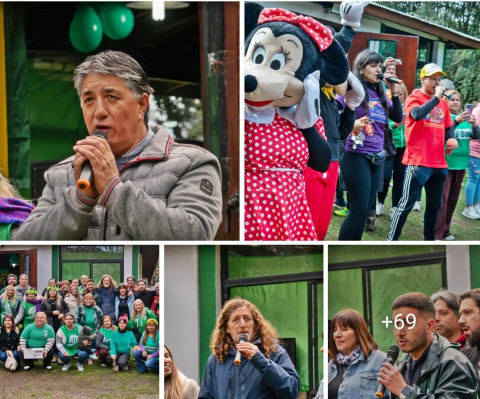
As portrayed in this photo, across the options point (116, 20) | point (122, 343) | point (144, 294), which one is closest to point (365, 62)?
point (116, 20)

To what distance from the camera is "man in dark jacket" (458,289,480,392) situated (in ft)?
13.1

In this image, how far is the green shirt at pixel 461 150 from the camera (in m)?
3.94

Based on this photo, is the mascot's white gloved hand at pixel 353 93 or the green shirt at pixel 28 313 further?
the green shirt at pixel 28 313

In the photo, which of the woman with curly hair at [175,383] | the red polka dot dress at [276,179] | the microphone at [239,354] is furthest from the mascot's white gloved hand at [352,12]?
the woman with curly hair at [175,383]

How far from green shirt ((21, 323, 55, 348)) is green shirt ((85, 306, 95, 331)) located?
164 mm

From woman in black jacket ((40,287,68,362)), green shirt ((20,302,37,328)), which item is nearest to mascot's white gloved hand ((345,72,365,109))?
woman in black jacket ((40,287,68,362))

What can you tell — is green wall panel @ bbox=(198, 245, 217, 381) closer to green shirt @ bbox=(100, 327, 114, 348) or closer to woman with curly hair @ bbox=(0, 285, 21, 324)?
green shirt @ bbox=(100, 327, 114, 348)

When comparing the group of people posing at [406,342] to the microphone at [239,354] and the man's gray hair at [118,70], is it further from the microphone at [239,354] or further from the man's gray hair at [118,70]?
the man's gray hair at [118,70]

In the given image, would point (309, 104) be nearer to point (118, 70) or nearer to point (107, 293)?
point (118, 70)

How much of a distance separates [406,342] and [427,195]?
671 millimetres

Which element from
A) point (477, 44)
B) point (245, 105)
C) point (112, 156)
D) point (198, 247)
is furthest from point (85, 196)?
point (477, 44)

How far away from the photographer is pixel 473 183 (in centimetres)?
394

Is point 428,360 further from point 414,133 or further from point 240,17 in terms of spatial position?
point 240,17

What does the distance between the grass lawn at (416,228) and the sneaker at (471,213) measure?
0.04 feet
